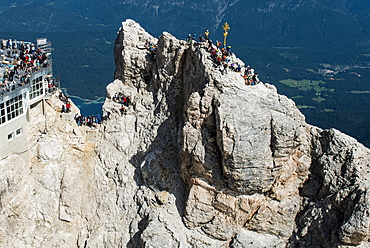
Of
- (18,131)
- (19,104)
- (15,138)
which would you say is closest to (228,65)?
(19,104)

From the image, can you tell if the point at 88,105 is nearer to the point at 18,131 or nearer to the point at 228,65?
the point at 18,131

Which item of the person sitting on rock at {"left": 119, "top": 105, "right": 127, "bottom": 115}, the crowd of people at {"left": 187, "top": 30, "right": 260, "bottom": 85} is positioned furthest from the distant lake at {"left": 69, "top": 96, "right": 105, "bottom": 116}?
the crowd of people at {"left": 187, "top": 30, "right": 260, "bottom": 85}

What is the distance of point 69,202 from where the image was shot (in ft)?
156

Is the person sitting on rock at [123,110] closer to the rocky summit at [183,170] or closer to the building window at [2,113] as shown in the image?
the rocky summit at [183,170]

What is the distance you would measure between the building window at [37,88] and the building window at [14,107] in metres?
2.65

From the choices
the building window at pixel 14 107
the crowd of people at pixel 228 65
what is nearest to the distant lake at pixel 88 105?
the building window at pixel 14 107

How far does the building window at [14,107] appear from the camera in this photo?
45859mm

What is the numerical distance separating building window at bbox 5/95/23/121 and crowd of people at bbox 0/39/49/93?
1.18 metres

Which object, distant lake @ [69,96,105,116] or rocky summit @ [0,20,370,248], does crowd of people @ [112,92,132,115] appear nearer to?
rocky summit @ [0,20,370,248]

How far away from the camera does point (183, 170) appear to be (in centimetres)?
4306

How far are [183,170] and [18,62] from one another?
2357 centimetres

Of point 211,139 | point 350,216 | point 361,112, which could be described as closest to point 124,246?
point 211,139

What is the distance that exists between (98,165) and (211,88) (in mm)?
16428

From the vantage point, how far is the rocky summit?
123ft
